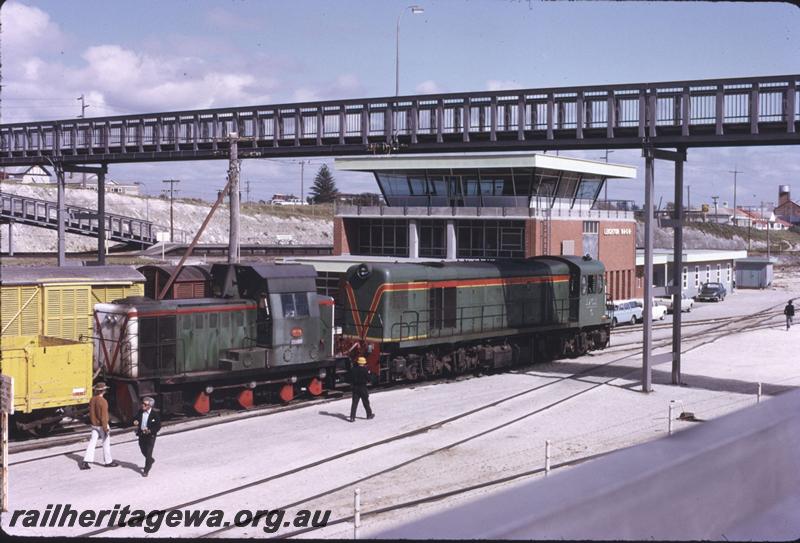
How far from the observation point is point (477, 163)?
45.6 m

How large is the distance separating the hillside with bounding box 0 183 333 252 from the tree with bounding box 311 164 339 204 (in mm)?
32894

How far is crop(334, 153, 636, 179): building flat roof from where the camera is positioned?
44312mm

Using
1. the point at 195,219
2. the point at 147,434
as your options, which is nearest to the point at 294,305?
the point at 147,434

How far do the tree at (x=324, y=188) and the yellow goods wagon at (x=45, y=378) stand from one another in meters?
136

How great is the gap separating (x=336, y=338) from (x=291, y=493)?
38.2ft

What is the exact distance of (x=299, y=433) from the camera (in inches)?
723

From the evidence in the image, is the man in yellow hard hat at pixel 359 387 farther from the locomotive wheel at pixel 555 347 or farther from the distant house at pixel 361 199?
the distant house at pixel 361 199

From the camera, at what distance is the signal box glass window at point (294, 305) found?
21.6 m

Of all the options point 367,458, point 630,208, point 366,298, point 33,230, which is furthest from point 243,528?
point 33,230

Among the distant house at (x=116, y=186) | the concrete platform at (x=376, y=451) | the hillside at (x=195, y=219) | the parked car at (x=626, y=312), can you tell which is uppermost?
the distant house at (x=116, y=186)

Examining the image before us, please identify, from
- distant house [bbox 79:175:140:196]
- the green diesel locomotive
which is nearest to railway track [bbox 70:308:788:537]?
the green diesel locomotive

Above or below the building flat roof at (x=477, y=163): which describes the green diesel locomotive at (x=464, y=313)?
below

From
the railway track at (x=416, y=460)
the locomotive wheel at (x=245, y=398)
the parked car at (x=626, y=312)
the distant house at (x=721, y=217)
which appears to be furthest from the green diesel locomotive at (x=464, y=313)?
the distant house at (x=721, y=217)

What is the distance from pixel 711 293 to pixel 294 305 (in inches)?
1888
